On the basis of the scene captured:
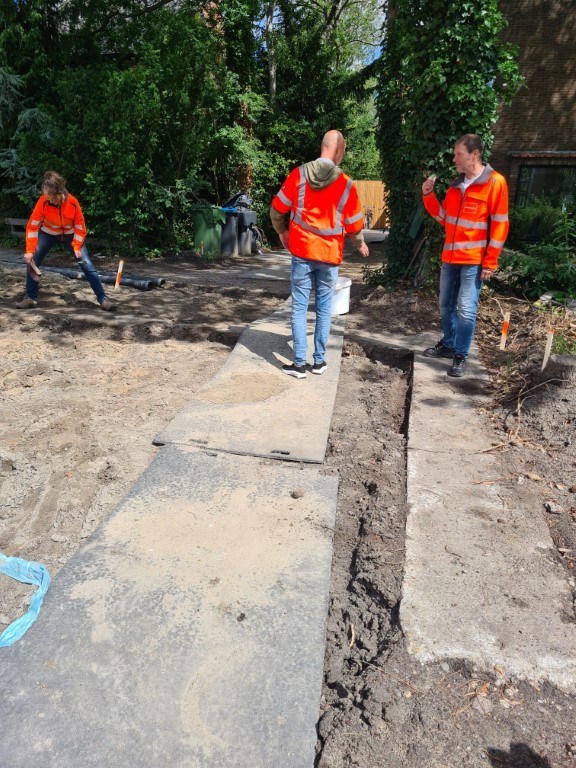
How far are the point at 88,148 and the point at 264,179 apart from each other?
20.3 feet

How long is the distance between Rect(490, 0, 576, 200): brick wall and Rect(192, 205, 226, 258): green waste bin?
7924 millimetres

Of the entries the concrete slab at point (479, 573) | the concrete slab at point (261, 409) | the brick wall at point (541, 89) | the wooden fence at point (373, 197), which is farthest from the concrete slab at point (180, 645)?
the wooden fence at point (373, 197)

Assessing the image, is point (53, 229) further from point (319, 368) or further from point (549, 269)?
point (549, 269)

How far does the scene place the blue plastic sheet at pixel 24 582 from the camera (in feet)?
7.30

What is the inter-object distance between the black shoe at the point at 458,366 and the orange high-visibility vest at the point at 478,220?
0.83 m

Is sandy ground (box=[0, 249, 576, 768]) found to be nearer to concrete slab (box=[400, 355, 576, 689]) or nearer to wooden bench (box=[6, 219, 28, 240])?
concrete slab (box=[400, 355, 576, 689])

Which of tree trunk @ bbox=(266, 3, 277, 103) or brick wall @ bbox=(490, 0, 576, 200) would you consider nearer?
brick wall @ bbox=(490, 0, 576, 200)

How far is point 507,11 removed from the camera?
49.2ft

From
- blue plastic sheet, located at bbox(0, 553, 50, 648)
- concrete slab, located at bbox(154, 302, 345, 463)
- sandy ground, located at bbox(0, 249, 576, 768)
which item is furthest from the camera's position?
concrete slab, located at bbox(154, 302, 345, 463)

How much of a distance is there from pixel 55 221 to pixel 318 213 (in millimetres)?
4038

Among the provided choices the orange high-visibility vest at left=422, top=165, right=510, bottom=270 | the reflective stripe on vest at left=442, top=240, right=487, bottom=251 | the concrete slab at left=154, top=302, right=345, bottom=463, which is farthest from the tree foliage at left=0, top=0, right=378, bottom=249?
the reflective stripe on vest at left=442, top=240, right=487, bottom=251

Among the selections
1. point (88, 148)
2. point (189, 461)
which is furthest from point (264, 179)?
point (189, 461)

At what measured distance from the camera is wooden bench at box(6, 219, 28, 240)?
1434 centimetres

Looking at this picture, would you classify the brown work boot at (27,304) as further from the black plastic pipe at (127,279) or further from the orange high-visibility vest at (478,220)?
the orange high-visibility vest at (478,220)
